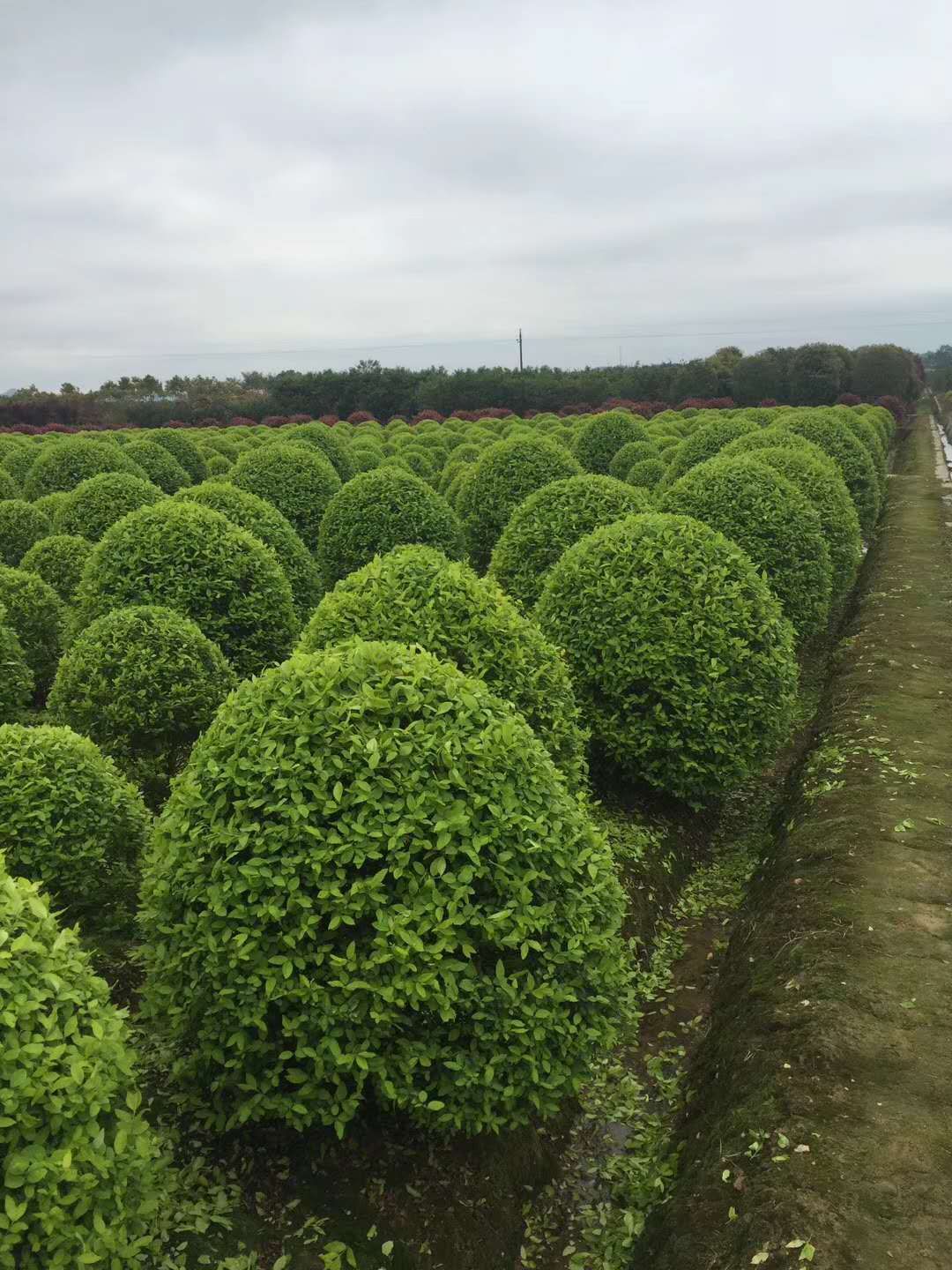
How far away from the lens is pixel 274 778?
15.9 feet

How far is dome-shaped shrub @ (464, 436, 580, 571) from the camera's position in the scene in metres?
19.0

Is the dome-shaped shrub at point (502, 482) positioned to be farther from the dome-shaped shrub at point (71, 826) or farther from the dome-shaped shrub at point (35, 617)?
the dome-shaped shrub at point (71, 826)

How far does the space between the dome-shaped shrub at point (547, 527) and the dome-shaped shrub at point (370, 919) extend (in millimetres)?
7139

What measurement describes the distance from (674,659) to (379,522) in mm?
7628

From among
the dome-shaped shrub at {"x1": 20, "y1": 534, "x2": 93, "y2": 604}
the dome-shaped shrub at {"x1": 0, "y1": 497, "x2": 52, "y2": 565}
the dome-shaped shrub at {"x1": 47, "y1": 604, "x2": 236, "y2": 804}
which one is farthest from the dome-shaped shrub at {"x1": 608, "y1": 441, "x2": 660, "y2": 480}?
the dome-shaped shrub at {"x1": 47, "y1": 604, "x2": 236, "y2": 804}

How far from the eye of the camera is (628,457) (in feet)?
92.8

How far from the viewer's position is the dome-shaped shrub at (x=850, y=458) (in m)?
25.2

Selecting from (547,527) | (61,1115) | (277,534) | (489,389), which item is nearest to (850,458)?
(547,527)

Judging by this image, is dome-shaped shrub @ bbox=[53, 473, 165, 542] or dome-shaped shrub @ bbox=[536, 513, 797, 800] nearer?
dome-shaped shrub @ bbox=[536, 513, 797, 800]

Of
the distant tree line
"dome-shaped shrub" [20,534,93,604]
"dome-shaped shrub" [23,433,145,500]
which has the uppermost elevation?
the distant tree line

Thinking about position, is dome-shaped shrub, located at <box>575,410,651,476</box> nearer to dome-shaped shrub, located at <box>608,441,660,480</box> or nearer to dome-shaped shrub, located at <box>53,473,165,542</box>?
dome-shaped shrub, located at <box>608,441,660,480</box>

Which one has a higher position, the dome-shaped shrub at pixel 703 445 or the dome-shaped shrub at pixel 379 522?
the dome-shaped shrub at pixel 703 445

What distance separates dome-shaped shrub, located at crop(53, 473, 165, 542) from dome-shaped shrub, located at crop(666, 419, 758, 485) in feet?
41.1

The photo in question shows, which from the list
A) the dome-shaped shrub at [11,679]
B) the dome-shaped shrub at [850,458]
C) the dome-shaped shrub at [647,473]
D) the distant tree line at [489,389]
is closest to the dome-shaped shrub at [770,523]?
the dome-shaped shrub at [11,679]
